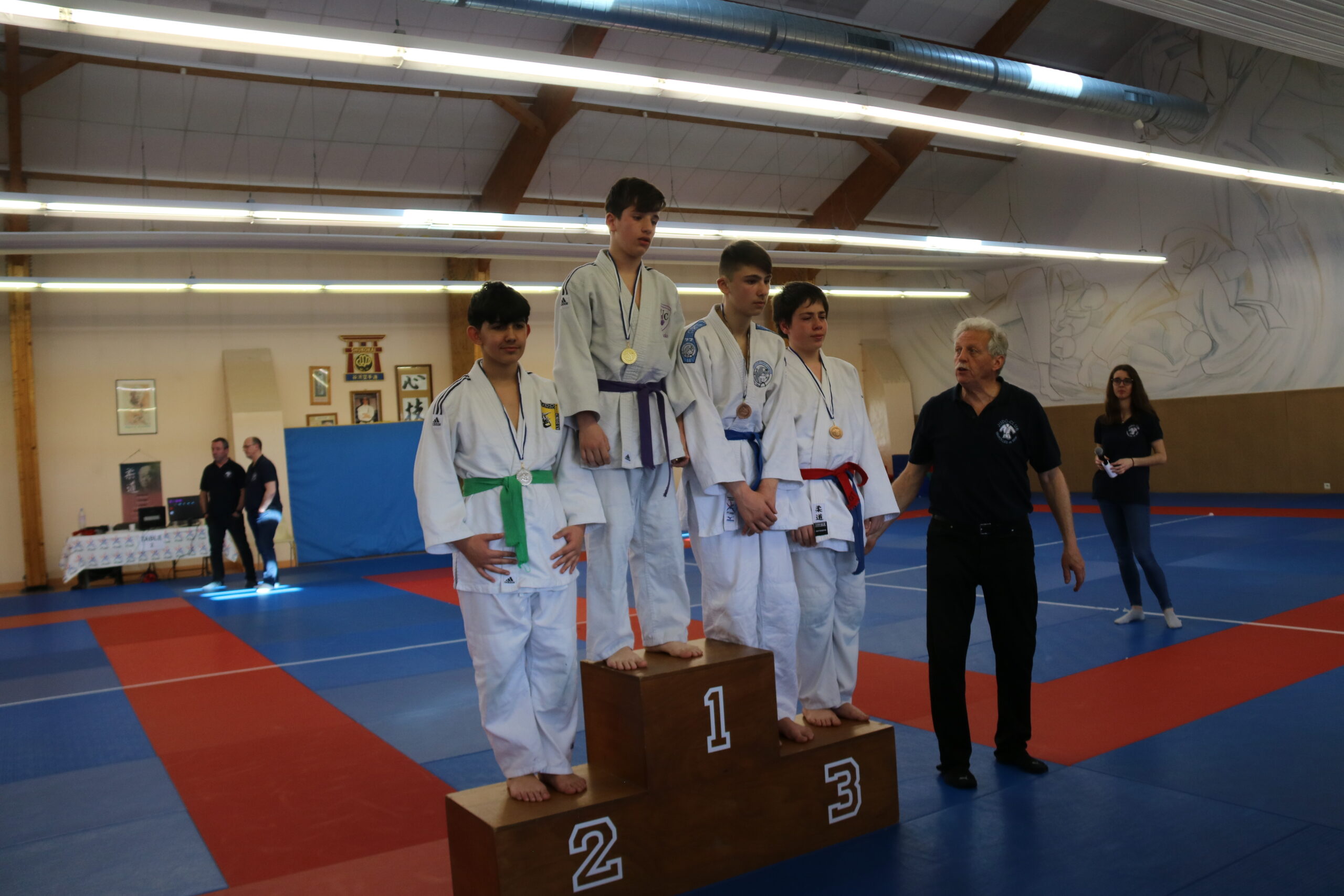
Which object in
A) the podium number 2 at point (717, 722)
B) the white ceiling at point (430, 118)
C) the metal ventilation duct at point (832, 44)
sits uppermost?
the white ceiling at point (430, 118)

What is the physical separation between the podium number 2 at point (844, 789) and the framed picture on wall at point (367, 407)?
12369 mm

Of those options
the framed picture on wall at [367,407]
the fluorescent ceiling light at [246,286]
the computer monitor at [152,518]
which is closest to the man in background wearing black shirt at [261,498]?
the fluorescent ceiling light at [246,286]

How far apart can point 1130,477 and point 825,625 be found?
133 inches

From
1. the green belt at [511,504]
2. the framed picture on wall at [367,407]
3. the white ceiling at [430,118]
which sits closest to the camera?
the green belt at [511,504]

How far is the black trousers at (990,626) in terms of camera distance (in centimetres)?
335

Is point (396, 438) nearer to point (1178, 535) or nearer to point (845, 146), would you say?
point (845, 146)

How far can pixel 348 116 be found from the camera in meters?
11.5

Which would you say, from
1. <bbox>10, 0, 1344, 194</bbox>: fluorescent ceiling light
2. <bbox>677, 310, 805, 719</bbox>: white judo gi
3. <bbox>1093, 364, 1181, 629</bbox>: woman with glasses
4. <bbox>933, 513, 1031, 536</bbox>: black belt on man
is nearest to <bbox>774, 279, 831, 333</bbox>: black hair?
<bbox>677, 310, 805, 719</bbox>: white judo gi

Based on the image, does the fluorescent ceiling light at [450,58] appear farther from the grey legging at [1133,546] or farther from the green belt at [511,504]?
the green belt at [511,504]

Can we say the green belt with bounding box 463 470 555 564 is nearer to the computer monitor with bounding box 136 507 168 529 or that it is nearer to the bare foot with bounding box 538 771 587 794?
the bare foot with bounding box 538 771 587 794

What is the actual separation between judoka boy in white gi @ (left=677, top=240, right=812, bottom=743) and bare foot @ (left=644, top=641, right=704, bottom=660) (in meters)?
0.21

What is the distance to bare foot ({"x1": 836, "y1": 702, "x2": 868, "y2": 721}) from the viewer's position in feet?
10.7

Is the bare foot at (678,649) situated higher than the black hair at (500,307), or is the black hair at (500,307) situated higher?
the black hair at (500,307)

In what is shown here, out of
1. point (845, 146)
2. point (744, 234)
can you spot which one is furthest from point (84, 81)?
point (845, 146)
